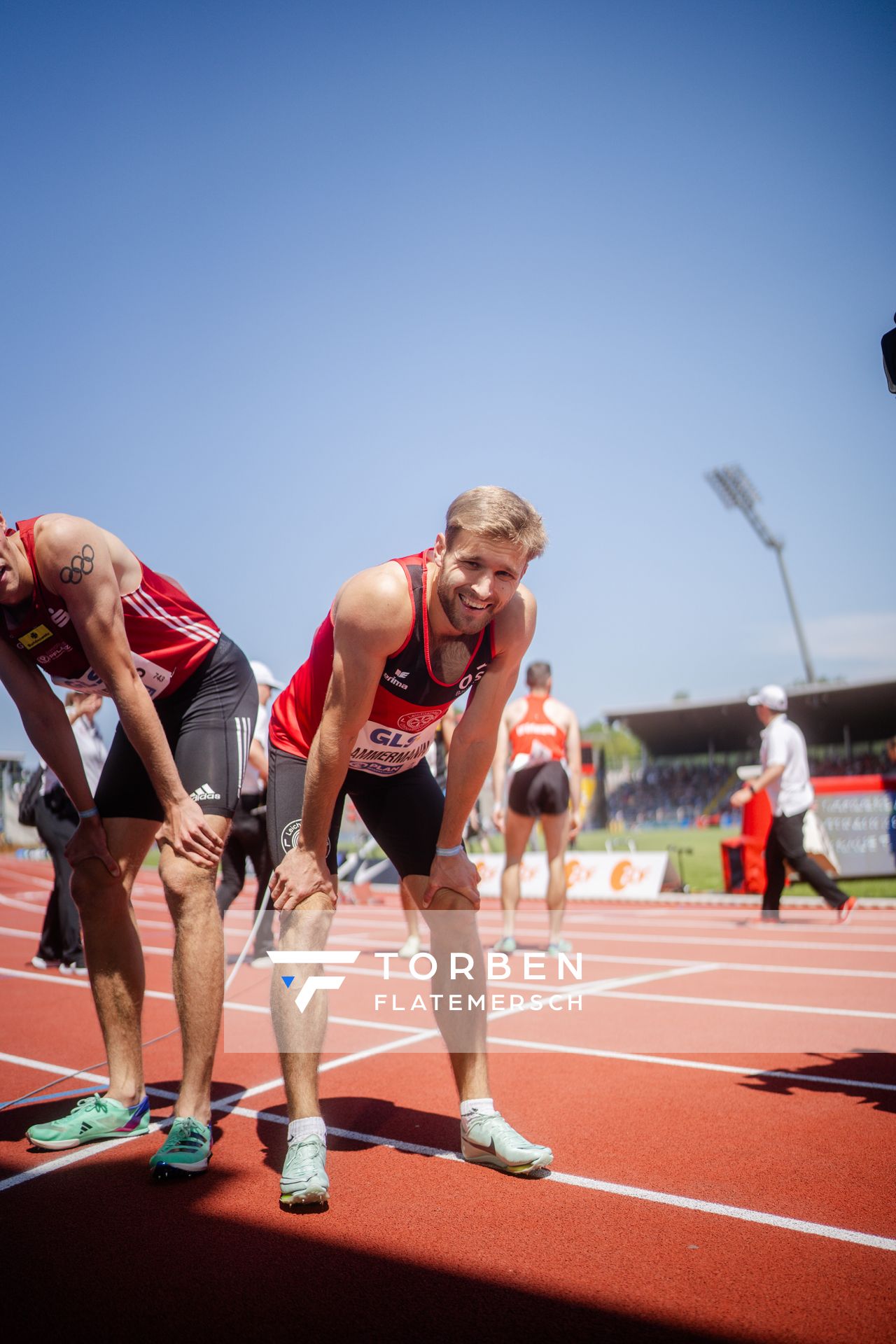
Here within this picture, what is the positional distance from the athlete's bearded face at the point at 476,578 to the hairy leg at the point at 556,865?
4984 mm

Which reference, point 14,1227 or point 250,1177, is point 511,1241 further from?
point 14,1227

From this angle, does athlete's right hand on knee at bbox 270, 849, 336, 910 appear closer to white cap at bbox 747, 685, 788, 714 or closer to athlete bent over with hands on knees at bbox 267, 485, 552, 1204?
athlete bent over with hands on knees at bbox 267, 485, 552, 1204

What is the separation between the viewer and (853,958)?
738 centimetres

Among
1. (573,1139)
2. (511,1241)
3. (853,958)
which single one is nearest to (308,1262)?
(511,1241)

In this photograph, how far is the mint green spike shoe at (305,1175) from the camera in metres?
2.66

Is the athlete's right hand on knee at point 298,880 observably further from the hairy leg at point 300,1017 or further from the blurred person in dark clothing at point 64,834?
the blurred person in dark clothing at point 64,834

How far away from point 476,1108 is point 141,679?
69.7 inches

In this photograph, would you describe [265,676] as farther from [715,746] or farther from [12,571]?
[715,746]

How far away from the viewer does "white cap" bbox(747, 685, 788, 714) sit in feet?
32.1

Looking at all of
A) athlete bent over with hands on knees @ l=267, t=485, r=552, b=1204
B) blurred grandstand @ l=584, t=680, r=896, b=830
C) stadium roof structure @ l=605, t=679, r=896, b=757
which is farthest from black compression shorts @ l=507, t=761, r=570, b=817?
stadium roof structure @ l=605, t=679, r=896, b=757

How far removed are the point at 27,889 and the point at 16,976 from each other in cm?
1067

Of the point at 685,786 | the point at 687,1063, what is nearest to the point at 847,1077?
the point at 687,1063

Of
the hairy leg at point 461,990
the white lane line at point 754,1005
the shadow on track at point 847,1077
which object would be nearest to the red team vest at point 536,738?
the white lane line at point 754,1005

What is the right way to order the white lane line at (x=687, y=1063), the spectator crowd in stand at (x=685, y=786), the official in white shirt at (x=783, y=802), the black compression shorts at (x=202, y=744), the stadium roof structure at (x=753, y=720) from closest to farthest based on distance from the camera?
the black compression shorts at (x=202, y=744)
the white lane line at (x=687, y=1063)
the official in white shirt at (x=783, y=802)
the stadium roof structure at (x=753, y=720)
the spectator crowd in stand at (x=685, y=786)
